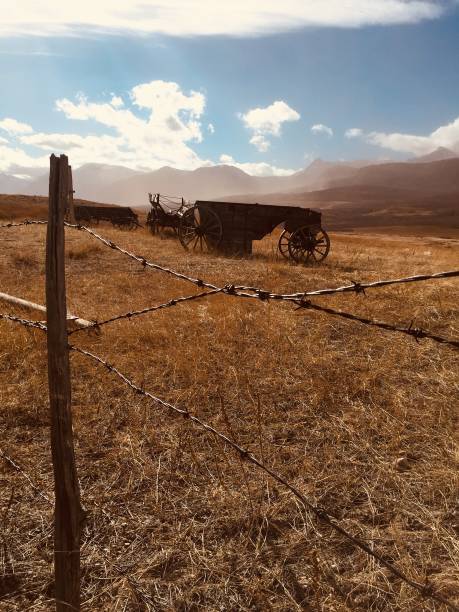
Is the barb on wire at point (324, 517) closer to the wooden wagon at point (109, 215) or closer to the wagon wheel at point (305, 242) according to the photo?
the wagon wheel at point (305, 242)

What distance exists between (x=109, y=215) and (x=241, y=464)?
22461 mm

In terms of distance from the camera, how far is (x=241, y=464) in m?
2.77

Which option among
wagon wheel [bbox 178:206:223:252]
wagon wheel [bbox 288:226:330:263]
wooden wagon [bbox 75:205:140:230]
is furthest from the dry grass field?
wooden wagon [bbox 75:205:140:230]

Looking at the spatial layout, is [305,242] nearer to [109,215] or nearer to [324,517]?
[324,517]

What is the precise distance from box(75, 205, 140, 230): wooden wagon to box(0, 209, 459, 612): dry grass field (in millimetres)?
17710

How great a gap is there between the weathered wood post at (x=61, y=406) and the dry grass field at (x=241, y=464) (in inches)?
11.7

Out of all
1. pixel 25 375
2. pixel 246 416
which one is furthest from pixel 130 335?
pixel 246 416

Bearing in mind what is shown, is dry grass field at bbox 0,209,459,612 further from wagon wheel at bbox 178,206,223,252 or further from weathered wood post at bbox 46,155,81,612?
wagon wheel at bbox 178,206,223,252

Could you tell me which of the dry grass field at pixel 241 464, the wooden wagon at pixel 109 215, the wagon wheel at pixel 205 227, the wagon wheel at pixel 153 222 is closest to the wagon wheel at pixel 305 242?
the wagon wheel at pixel 205 227

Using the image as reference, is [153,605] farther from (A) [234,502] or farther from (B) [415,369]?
(B) [415,369]

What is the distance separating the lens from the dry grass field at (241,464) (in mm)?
1976

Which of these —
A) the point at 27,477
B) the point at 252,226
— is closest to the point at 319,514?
the point at 27,477

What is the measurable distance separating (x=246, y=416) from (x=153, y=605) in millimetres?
1708

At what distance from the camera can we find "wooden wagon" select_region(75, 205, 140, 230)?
2264cm
